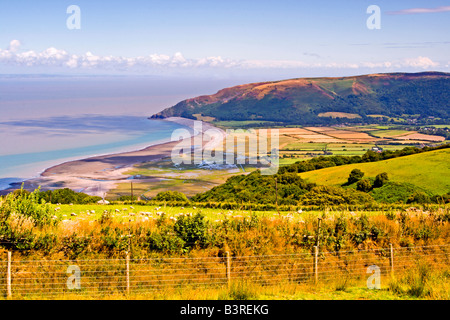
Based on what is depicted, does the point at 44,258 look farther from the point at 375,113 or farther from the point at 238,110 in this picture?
the point at 375,113

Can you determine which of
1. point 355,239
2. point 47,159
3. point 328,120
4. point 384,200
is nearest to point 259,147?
point 47,159

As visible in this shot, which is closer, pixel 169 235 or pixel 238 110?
pixel 169 235

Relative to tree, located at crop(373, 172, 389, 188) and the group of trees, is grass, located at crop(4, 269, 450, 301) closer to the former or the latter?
the group of trees

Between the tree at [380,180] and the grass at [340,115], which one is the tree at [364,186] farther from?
the grass at [340,115]

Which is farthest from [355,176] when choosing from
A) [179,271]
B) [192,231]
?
[179,271]

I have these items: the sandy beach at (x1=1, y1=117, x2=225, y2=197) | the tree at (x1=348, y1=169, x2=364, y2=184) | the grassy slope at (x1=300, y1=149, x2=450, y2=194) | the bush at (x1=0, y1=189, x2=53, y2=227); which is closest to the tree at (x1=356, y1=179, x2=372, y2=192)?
the tree at (x1=348, y1=169, x2=364, y2=184)

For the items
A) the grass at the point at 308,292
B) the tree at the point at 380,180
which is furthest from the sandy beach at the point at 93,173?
the grass at the point at 308,292

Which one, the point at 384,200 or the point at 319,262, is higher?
the point at 319,262
